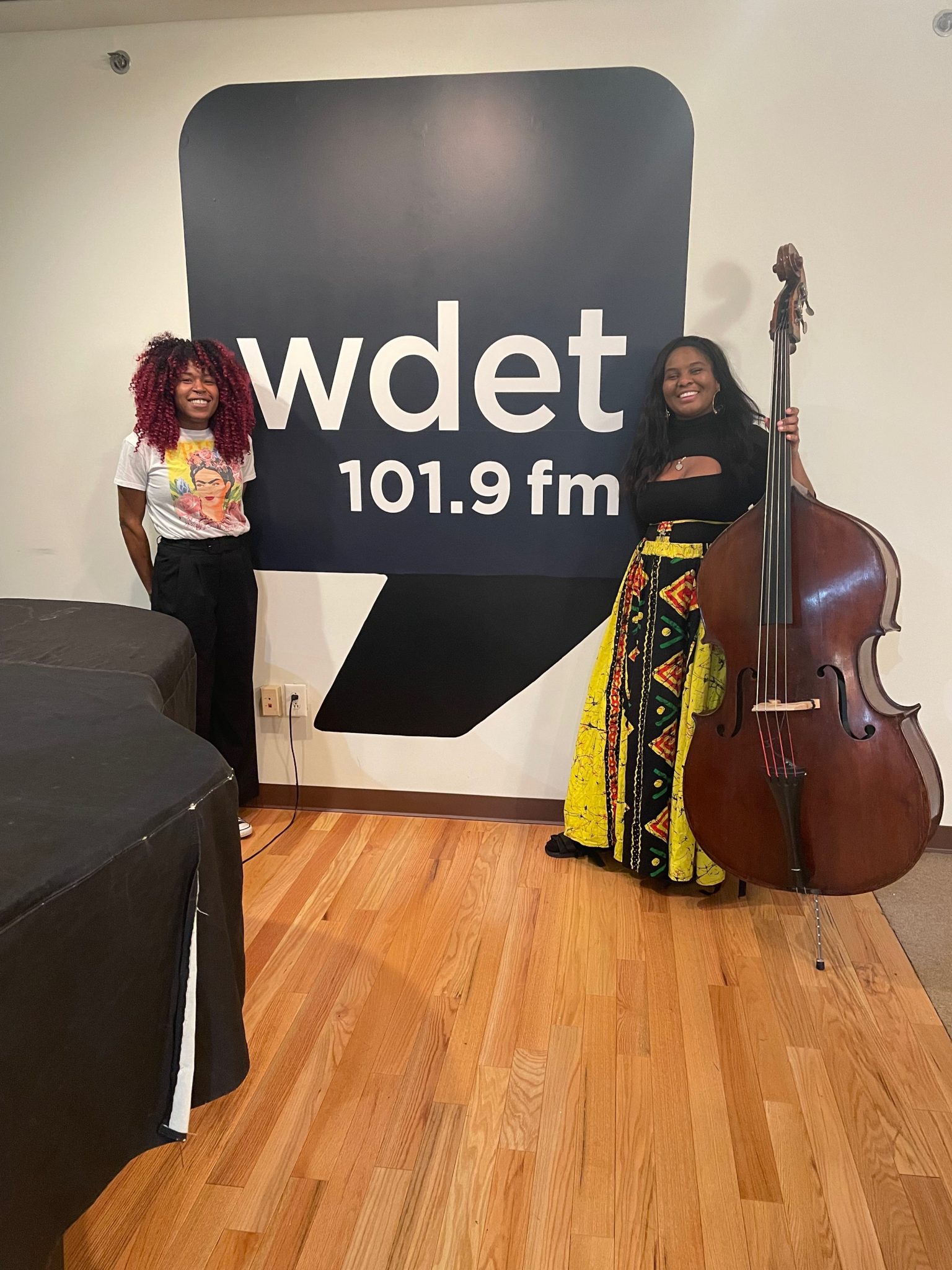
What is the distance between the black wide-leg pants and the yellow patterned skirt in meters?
1.10

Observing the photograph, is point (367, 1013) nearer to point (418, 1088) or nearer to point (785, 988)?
point (418, 1088)

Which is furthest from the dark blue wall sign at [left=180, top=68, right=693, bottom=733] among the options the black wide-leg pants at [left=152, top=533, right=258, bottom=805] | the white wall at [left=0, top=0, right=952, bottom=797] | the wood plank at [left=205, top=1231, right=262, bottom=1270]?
the wood plank at [left=205, top=1231, right=262, bottom=1270]

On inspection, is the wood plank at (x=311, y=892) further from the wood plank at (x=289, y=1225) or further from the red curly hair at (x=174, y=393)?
the red curly hair at (x=174, y=393)

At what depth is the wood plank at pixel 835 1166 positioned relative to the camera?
1.33 m

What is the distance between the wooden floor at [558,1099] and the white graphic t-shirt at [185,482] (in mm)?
1096

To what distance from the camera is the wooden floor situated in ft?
4.41

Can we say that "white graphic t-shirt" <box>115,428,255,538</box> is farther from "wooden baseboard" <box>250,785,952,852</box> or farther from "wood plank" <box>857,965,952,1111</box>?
"wood plank" <box>857,965,952,1111</box>

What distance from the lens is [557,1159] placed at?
4.88ft

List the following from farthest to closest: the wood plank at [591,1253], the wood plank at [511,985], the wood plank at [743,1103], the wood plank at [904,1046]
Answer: the wood plank at [511,985] → the wood plank at [904,1046] → the wood plank at [743,1103] → the wood plank at [591,1253]

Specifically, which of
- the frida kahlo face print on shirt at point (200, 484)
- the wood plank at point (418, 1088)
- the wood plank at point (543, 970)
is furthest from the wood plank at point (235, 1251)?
the frida kahlo face print on shirt at point (200, 484)

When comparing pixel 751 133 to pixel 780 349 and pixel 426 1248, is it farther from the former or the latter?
pixel 426 1248

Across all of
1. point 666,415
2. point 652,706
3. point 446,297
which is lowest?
point 652,706

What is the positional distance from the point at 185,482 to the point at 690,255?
1595mm

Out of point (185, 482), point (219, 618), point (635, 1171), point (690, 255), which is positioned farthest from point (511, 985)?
point (690, 255)
